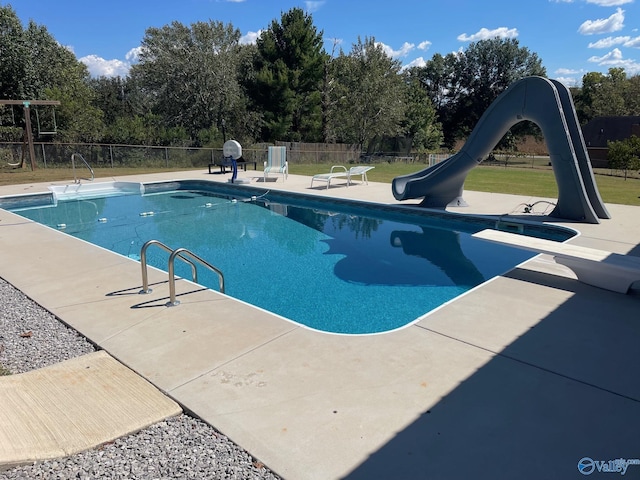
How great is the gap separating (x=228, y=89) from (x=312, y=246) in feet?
76.0

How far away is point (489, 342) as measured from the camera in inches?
163

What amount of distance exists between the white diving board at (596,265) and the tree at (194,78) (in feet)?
86.8

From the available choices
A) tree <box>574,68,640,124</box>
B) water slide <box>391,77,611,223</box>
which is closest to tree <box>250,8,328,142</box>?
water slide <box>391,77,611,223</box>

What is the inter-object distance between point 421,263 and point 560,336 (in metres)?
4.27

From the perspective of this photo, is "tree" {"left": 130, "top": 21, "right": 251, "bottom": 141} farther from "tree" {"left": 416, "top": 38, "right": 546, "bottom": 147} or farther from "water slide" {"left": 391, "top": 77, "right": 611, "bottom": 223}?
"tree" {"left": 416, "top": 38, "right": 546, "bottom": 147}

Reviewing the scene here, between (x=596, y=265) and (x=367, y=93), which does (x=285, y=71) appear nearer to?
(x=367, y=93)

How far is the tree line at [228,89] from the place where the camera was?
25.0 m

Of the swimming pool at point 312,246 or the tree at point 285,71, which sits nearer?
the swimming pool at point 312,246

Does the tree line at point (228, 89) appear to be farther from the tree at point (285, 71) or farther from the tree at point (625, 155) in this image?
the tree at point (625, 155)

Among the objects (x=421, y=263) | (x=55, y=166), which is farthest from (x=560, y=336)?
(x=55, y=166)

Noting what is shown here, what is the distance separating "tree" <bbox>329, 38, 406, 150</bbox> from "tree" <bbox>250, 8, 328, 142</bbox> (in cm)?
232

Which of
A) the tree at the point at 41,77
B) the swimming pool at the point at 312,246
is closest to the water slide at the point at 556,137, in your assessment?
the swimming pool at the point at 312,246

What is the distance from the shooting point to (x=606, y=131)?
40438mm

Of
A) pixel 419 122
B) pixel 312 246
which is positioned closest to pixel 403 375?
pixel 312 246
